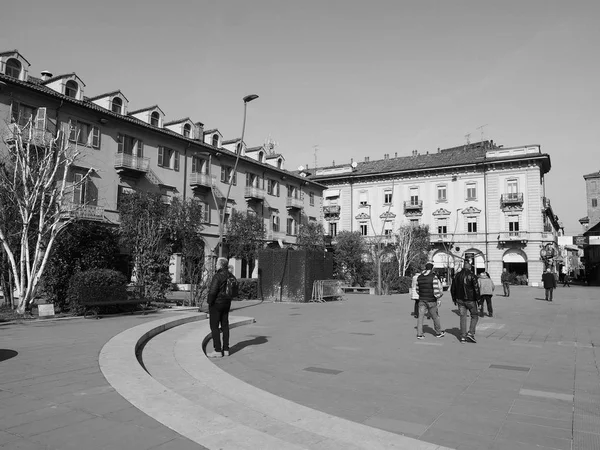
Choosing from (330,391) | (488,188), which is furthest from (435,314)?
(488,188)

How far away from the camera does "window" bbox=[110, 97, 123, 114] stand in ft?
103

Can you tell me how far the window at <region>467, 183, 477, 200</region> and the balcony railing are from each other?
3.18 m

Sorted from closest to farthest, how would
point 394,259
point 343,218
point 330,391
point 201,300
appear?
point 330,391 < point 201,300 < point 394,259 < point 343,218

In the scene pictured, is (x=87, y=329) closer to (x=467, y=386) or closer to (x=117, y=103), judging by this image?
(x=467, y=386)

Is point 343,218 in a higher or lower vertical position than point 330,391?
higher

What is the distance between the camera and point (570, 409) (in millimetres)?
5332

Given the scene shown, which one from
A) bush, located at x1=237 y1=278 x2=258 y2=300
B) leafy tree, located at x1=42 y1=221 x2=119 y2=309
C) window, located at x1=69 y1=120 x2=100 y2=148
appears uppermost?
window, located at x1=69 y1=120 x2=100 y2=148

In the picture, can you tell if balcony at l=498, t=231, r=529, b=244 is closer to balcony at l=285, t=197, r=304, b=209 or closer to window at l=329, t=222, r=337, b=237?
window at l=329, t=222, r=337, b=237

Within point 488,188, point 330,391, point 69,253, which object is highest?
point 488,188

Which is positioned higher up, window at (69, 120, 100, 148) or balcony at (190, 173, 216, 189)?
window at (69, 120, 100, 148)

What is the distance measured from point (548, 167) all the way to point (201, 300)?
171 ft

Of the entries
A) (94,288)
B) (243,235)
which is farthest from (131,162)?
(94,288)

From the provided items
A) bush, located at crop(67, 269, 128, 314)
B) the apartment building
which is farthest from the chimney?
bush, located at crop(67, 269, 128, 314)

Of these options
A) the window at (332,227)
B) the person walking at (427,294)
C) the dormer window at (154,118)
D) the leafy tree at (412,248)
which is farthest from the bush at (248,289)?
the window at (332,227)
